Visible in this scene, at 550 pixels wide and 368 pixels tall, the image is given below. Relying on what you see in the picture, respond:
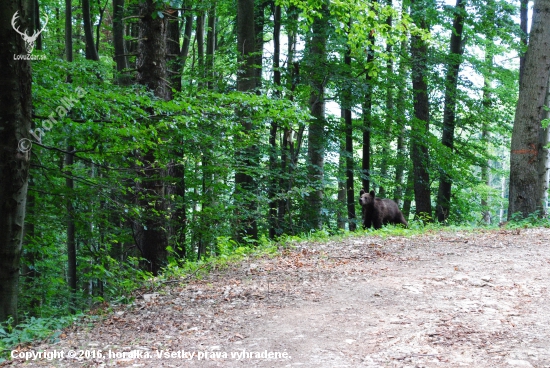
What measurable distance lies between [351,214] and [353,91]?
16.5 ft

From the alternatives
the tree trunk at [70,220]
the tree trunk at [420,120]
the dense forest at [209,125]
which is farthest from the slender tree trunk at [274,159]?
the tree trunk at [70,220]

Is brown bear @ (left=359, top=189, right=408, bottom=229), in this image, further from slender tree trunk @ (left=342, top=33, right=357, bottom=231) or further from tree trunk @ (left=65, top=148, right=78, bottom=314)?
tree trunk @ (left=65, top=148, right=78, bottom=314)

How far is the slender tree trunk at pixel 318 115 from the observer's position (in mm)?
13984

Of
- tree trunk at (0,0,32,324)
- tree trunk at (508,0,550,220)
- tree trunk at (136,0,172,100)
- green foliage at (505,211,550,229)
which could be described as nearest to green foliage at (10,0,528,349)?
tree trunk at (0,0,32,324)

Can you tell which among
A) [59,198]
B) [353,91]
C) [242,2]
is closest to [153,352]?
[59,198]

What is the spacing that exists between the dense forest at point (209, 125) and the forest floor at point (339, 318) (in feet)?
5.02

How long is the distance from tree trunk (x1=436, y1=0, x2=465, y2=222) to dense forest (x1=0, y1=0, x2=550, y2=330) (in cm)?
9

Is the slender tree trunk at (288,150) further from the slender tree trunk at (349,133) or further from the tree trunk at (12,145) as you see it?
the tree trunk at (12,145)

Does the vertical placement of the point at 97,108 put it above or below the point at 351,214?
above

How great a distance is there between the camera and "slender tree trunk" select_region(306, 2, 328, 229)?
1398 cm

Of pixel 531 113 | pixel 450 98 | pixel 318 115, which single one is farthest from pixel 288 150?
pixel 450 98

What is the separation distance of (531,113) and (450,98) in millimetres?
6312

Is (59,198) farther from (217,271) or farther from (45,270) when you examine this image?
(45,270)

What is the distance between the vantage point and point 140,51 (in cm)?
924
